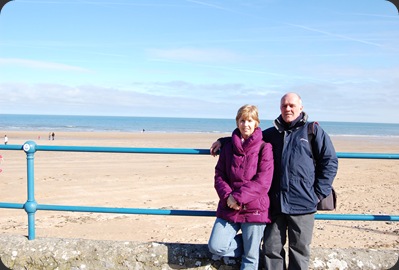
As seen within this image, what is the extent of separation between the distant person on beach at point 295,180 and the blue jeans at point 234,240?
12cm

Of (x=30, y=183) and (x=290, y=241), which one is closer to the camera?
(x=290, y=241)

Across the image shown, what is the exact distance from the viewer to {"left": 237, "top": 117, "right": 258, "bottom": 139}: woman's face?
3225mm

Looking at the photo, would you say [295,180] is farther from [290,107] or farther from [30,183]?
[30,183]

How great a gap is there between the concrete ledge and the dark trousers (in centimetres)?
34

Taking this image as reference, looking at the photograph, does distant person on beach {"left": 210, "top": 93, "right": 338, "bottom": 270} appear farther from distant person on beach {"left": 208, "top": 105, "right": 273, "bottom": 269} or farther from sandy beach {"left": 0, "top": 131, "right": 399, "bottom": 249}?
sandy beach {"left": 0, "top": 131, "right": 399, "bottom": 249}

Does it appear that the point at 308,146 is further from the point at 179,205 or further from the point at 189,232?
the point at 179,205

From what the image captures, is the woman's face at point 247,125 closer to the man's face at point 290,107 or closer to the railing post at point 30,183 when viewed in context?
the man's face at point 290,107

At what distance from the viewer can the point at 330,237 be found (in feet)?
21.3

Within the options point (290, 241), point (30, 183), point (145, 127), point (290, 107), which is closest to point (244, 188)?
point (290, 241)

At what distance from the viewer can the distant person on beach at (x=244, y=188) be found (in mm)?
3150

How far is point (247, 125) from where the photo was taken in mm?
3225

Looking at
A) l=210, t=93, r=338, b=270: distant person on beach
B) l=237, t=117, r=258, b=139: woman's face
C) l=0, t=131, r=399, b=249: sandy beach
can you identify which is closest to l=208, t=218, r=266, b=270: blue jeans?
l=210, t=93, r=338, b=270: distant person on beach

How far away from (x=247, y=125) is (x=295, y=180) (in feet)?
1.75

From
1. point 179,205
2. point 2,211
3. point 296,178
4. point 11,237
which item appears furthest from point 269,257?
point 2,211
